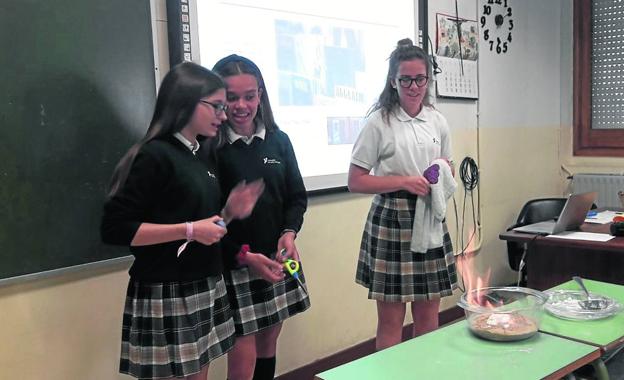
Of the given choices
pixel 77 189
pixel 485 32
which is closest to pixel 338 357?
pixel 77 189

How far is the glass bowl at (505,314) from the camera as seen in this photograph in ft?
4.72

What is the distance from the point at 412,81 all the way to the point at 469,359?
3.65ft

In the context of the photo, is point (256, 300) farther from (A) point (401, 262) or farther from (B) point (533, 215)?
(B) point (533, 215)

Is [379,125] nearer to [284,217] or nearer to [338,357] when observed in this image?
[284,217]

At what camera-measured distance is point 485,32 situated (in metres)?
3.81

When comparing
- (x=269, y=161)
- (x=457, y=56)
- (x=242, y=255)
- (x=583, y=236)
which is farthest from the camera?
(x=457, y=56)

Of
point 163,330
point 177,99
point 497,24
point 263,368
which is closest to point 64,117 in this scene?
point 177,99

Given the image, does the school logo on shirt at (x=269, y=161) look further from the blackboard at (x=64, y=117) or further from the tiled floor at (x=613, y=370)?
the tiled floor at (x=613, y=370)

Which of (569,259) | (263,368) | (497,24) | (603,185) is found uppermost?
(497,24)

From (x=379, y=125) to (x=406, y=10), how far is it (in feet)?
4.48

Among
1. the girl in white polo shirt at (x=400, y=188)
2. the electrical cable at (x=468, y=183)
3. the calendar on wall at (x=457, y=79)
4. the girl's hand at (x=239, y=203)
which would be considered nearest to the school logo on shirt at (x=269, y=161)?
the girl's hand at (x=239, y=203)

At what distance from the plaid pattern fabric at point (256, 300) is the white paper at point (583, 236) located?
149 cm

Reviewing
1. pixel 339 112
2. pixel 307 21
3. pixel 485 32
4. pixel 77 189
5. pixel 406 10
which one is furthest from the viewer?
pixel 485 32

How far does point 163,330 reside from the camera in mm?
1526
